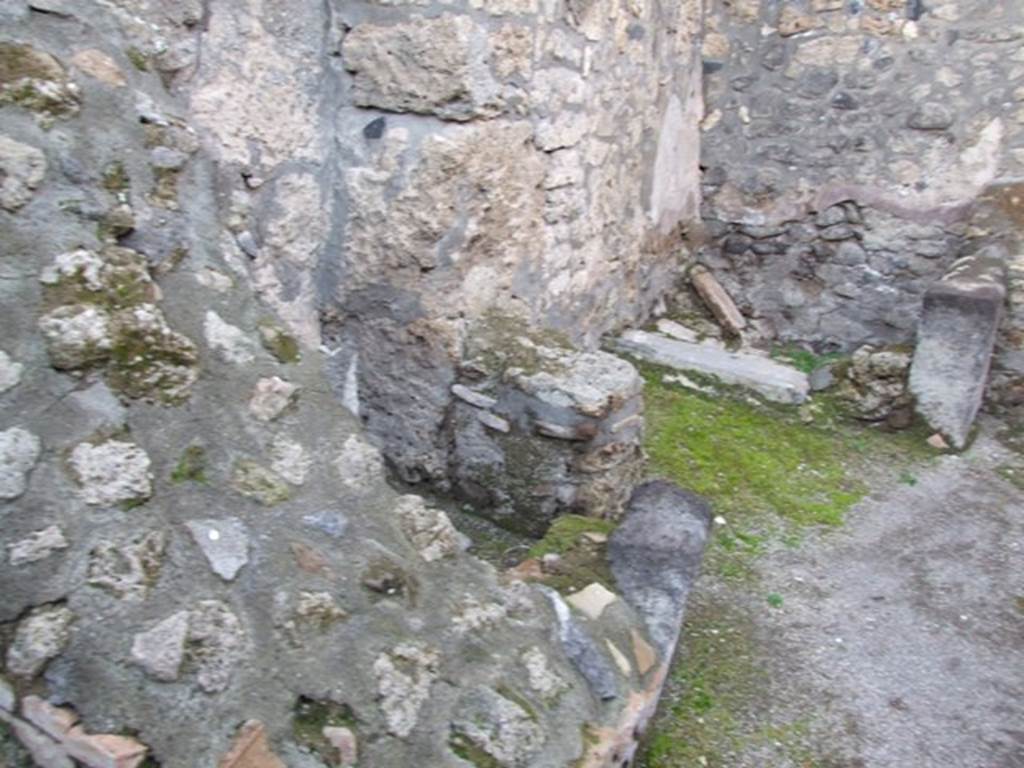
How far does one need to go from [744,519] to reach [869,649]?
2.35 ft

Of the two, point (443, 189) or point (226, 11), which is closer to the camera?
point (226, 11)

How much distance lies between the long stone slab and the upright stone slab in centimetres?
53

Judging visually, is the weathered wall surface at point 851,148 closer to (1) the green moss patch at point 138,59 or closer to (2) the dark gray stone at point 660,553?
(2) the dark gray stone at point 660,553

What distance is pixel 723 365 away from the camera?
4.45 m

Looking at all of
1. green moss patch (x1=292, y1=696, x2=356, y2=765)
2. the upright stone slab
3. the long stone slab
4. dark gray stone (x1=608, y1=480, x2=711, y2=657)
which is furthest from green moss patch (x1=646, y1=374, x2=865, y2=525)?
green moss patch (x1=292, y1=696, x2=356, y2=765)

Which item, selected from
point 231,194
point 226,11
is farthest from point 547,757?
point 226,11

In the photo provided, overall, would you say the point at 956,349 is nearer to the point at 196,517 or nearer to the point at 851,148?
the point at 851,148

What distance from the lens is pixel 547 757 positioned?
1.76m

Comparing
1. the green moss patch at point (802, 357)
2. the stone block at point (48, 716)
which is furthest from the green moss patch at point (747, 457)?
the stone block at point (48, 716)

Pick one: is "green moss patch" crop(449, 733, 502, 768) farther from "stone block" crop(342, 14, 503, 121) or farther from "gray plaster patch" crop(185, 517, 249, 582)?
"stone block" crop(342, 14, 503, 121)

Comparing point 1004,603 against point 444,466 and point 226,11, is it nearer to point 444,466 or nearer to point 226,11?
point 444,466

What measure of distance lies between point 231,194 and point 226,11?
46cm

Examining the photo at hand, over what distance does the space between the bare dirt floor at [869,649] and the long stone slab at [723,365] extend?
78 centimetres

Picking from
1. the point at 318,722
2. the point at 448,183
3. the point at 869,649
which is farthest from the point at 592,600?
the point at 448,183
